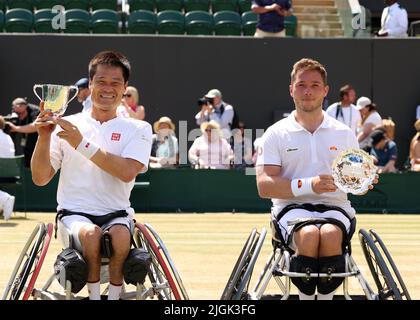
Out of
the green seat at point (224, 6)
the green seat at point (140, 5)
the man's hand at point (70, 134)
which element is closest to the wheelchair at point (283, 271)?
the man's hand at point (70, 134)

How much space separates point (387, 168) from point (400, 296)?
10033mm

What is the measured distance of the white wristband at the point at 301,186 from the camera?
603 centimetres

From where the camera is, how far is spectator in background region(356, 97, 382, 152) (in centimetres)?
1581

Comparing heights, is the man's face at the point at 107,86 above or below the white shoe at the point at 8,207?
above

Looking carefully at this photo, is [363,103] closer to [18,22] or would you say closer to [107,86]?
[18,22]

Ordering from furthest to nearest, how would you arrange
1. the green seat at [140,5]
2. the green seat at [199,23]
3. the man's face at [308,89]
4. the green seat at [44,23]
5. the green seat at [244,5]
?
the green seat at [244,5] < the green seat at [140,5] < the green seat at [199,23] < the green seat at [44,23] < the man's face at [308,89]

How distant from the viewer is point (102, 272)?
6.01 metres

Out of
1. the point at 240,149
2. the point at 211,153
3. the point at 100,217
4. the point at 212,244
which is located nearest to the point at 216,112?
the point at 240,149

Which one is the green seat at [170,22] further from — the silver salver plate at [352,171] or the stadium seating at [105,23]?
the silver salver plate at [352,171]

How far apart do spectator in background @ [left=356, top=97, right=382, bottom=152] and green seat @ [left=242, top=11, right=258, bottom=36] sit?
3.17 m

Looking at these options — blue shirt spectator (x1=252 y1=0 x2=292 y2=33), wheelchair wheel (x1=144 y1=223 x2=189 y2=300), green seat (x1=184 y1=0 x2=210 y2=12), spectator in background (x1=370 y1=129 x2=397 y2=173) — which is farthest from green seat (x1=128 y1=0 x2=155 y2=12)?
wheelchair wheel (x1=144 y1=223 x2=189 y2=300)

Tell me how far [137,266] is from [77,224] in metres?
0.42

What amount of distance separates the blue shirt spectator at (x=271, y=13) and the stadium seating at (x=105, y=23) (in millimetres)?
2554

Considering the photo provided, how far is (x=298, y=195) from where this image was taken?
611 centimetres
